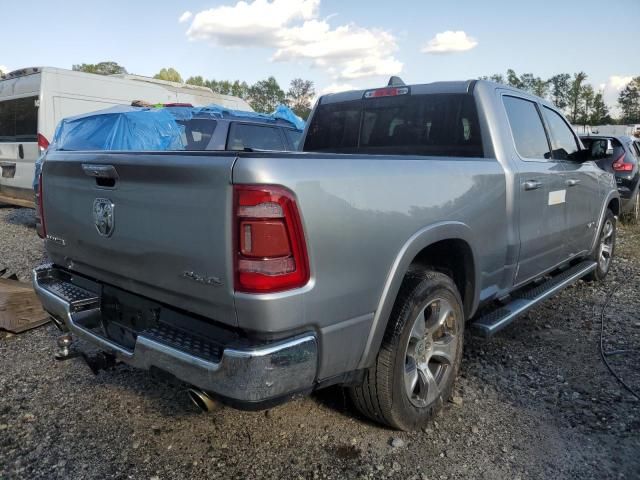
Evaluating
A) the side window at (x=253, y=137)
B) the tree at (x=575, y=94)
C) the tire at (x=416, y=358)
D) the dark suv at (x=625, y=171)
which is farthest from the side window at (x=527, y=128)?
the tree at (x=575, y=94)

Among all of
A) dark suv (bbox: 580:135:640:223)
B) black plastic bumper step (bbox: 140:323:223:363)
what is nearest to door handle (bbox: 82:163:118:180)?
black plastic bumper step (bbox: 140:323:223:363)

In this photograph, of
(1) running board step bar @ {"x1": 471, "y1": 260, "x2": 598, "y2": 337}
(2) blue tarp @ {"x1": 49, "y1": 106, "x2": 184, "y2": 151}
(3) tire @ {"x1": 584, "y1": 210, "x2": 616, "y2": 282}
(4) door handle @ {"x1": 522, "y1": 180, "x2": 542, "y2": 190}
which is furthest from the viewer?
(2) blue tarp @ {"x1": 49, "y1": 106, "x2": 184, "y2": 151}

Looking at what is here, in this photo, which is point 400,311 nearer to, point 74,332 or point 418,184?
point 418,184

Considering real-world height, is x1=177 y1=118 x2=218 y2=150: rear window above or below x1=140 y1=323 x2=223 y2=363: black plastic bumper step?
above

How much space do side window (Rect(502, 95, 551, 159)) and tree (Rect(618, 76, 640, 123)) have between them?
8308 centimetres

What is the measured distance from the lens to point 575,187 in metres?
4.40

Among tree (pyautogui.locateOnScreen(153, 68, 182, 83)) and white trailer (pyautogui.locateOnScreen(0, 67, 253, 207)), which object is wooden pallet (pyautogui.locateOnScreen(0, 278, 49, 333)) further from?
tree (pyautogui.locateOnScreen(153, 68, 182, 83))

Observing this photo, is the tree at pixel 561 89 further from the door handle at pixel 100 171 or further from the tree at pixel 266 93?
the door handle at pixel 100 171

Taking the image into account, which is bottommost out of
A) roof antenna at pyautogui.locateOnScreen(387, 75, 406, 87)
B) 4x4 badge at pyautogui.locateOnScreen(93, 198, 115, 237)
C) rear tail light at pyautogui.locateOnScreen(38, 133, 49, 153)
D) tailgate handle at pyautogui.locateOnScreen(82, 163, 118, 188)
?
rear tail light at pyautogui.locateOnScreen(38, 133, 49, 153)

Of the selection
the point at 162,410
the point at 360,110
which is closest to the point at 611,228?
the point at 360,110

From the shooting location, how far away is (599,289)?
5551mm

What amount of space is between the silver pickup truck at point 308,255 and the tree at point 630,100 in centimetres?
8401

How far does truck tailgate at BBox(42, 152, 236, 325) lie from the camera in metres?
2.01

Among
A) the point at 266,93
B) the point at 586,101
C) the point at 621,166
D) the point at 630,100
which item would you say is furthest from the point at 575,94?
the point at 621,166
